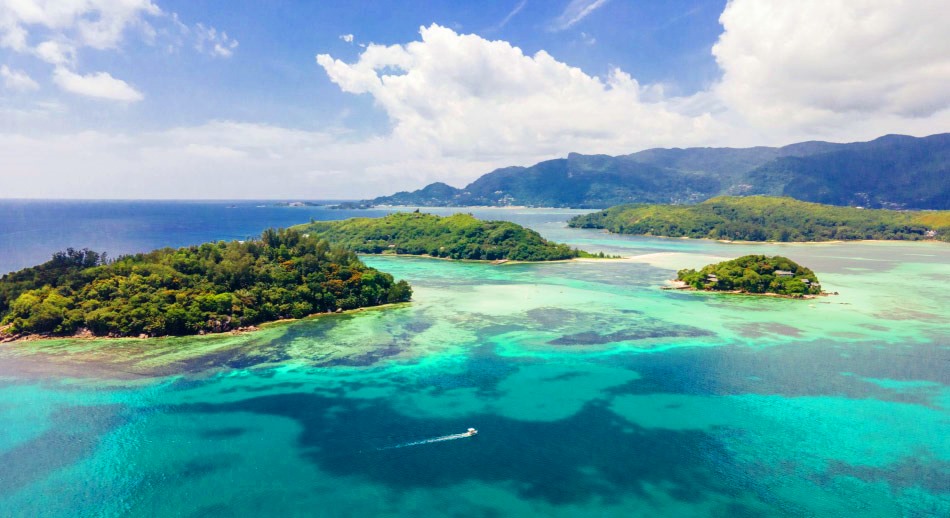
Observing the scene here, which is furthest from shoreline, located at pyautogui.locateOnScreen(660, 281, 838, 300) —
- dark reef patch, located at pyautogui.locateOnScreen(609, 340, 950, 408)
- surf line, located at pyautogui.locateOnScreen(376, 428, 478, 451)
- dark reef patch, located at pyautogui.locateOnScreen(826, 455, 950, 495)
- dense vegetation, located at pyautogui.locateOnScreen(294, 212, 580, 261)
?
surf line, located at pyautogui.locateOnScreen(376, 428, 478, 451)

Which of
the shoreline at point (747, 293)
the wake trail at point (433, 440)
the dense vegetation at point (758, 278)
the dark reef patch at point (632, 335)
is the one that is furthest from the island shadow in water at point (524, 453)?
the dense vegetation at point (758, 278)

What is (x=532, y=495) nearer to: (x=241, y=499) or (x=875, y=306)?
(x=241, y=499)

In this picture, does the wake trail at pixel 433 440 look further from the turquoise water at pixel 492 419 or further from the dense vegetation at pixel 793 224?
the dense vegetation at pixel 793 224

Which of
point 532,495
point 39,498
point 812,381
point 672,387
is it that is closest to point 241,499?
point 39,498

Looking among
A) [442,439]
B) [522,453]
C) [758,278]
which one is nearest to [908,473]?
[522,453]

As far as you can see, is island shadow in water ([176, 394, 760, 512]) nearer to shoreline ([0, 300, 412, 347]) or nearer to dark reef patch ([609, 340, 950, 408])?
dark reef patch ([609, 340, 950, 408])
